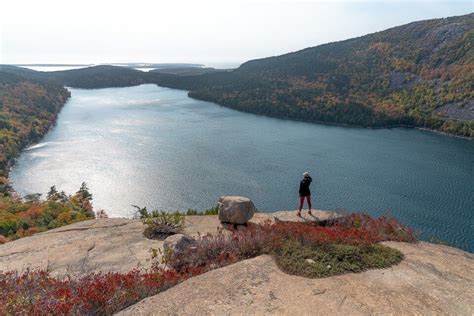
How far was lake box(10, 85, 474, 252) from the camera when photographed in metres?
74.2

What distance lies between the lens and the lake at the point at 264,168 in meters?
74.2

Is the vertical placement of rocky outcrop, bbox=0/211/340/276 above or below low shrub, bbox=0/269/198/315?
below

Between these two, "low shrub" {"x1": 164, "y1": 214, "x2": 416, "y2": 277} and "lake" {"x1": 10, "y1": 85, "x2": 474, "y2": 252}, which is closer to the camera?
"low shrub" {"x1": 164, "y1": 214, "x2": 416, "y2": 277}

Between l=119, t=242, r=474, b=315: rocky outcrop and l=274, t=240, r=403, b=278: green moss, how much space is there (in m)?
0.37

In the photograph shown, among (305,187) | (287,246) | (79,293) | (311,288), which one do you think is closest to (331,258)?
(287,246)

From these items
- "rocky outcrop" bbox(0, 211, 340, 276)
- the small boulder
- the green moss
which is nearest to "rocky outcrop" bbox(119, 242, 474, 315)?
the green moss

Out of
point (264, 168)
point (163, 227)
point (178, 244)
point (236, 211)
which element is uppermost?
point (178, 244)

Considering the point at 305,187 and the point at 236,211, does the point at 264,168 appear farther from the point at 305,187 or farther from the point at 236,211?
the point at 236,211

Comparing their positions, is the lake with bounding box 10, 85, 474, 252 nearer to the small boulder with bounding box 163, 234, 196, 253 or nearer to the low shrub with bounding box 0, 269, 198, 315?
the small boulder with bounding box 163, 234, 196, 253

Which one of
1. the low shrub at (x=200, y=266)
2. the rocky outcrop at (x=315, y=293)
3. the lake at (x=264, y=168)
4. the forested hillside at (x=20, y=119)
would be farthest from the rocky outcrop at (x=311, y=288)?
the forested hillside at (x=20, y=119)

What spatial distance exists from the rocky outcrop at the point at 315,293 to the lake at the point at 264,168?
51.3 metres

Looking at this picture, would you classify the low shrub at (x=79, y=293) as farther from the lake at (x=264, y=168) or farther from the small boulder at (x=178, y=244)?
the lake at (x=264, y=168)

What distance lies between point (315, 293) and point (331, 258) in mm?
2851

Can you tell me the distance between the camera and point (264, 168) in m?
96.4
